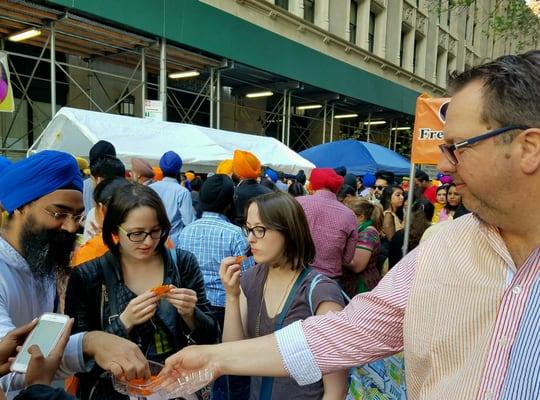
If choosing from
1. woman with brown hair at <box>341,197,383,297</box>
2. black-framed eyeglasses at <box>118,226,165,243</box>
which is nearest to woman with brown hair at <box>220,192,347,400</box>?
black-framed eyeglasses at <box>118,226,165,243</box>

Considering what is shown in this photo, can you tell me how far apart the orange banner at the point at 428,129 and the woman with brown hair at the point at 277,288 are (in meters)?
2.98

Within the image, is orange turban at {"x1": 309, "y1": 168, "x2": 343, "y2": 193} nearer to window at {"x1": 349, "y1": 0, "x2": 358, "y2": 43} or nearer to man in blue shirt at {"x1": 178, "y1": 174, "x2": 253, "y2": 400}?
man in blue shirt at {"x1": 178, "y1": 174, "x2": 253, "y2": 400}

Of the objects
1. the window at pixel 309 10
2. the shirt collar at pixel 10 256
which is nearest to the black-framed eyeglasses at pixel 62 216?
the shirt collar at pixel 10 256

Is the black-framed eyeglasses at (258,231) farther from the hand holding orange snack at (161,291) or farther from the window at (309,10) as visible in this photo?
the window at (309,10)

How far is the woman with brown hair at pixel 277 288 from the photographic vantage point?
189cm

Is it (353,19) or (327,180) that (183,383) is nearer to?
(327,180)

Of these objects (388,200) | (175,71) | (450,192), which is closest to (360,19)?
(175,71)

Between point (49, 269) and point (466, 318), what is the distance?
69.5 inches

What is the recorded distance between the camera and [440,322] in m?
1.13

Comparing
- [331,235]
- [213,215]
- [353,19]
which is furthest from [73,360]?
[353,19]

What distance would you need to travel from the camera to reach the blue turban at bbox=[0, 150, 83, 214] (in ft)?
5.85

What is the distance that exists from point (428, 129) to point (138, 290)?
3.88 m

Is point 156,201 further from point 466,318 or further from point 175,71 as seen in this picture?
point 175,71

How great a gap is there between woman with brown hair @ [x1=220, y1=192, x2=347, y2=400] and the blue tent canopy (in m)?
9.41
